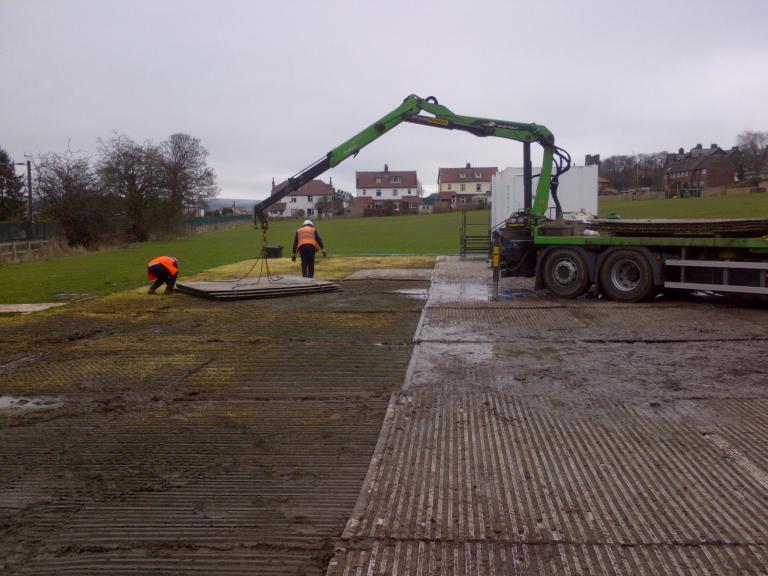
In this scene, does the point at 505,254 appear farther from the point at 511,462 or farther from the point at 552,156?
the point at 511,462

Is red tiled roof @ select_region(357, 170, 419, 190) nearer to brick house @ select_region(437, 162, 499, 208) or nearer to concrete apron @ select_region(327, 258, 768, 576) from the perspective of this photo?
brick house @ select_region(437, 162, 499, 208)

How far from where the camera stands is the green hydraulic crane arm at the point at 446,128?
573 inches

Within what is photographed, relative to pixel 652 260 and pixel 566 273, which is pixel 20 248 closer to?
pixel 566 273

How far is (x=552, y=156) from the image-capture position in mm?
15047

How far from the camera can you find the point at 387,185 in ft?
435

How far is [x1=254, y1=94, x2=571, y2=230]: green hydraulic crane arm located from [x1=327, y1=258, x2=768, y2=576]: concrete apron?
822cm

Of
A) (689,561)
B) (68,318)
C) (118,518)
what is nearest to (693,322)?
(689,561)

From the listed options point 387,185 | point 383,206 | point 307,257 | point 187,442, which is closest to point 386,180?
point 387,185

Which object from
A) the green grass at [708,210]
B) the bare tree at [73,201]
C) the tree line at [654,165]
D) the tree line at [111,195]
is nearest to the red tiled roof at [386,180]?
the tree line at [654,165]

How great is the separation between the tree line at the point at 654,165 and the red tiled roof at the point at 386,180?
36.8 metres

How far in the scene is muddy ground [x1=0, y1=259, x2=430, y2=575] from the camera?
11.2 feet

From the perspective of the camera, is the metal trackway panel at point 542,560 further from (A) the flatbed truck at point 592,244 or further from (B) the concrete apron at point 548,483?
(A) the flatbed truck at point 592,244

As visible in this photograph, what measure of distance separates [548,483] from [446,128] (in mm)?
11944

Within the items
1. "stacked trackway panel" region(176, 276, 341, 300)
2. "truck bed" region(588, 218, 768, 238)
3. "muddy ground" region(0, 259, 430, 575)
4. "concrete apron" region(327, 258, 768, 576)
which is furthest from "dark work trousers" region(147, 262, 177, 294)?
"truck bed" region(588, 218, 768, 238)
